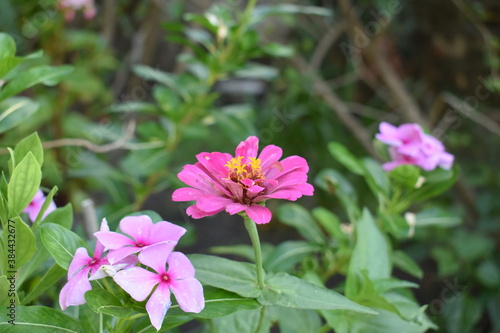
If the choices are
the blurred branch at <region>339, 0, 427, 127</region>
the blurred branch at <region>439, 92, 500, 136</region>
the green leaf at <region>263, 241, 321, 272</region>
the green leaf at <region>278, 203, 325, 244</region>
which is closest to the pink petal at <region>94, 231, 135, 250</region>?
the green leaf at <region>263, 241, 321, 272</region>

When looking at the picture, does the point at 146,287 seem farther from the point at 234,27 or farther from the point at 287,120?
the point at 287,120

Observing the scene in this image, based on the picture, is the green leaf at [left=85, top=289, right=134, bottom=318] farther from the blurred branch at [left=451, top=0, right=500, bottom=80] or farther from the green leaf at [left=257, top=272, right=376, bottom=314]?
the blurred branch at [left=451, top=0, right=500, bottom=80]

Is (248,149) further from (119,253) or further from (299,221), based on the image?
(299,221)

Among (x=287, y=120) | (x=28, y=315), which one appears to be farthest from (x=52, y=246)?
(x=287, y=120)

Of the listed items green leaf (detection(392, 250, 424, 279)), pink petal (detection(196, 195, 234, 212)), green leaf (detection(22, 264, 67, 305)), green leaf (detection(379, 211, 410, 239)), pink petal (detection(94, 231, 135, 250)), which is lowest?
green leaf (detection(392, 250, 424, 279))

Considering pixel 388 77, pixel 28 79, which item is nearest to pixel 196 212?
pixel 28 79
